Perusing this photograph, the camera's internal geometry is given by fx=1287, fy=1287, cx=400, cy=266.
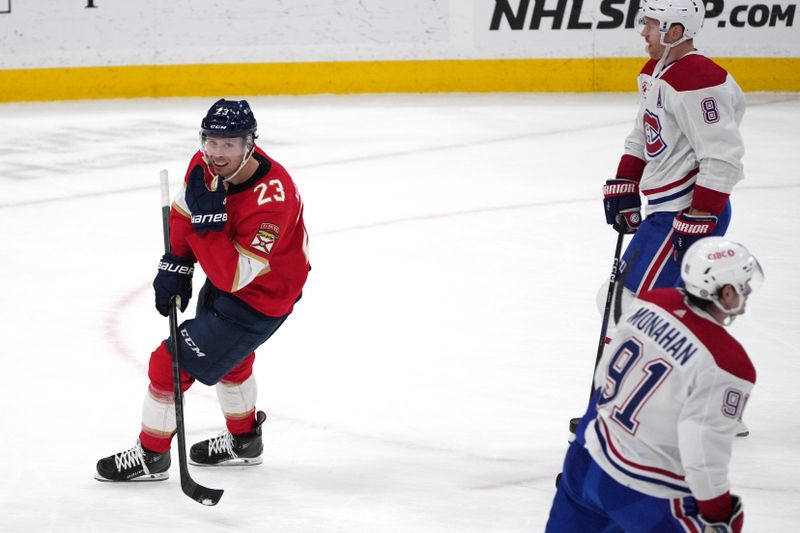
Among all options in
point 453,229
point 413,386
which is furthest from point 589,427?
point 453,229

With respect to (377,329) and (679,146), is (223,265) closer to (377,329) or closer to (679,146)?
(679,146)

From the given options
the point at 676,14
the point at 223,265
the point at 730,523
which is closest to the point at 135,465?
the point at 223,265

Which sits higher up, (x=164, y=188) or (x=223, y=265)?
(x=164, y=188)

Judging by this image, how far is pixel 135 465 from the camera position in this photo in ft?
11.5

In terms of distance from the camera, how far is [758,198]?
7191 mm

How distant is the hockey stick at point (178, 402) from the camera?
333cm

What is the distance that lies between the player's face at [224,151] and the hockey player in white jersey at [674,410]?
123 cm

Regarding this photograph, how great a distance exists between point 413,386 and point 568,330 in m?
0.87

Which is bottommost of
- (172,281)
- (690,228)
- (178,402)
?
(178,402)

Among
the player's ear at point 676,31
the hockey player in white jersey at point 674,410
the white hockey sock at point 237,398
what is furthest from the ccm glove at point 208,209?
the player's ear at point 676,31

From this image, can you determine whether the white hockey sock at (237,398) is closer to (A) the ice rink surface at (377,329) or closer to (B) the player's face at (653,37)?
(A) the ice rink surface at (377,329)

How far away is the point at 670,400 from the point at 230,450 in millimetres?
1740

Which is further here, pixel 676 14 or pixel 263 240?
pixel 676 14

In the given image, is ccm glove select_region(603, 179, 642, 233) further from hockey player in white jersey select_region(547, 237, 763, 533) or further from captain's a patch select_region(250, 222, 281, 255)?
hockey player in white jersey select_region(547, 237, 763, 533)
